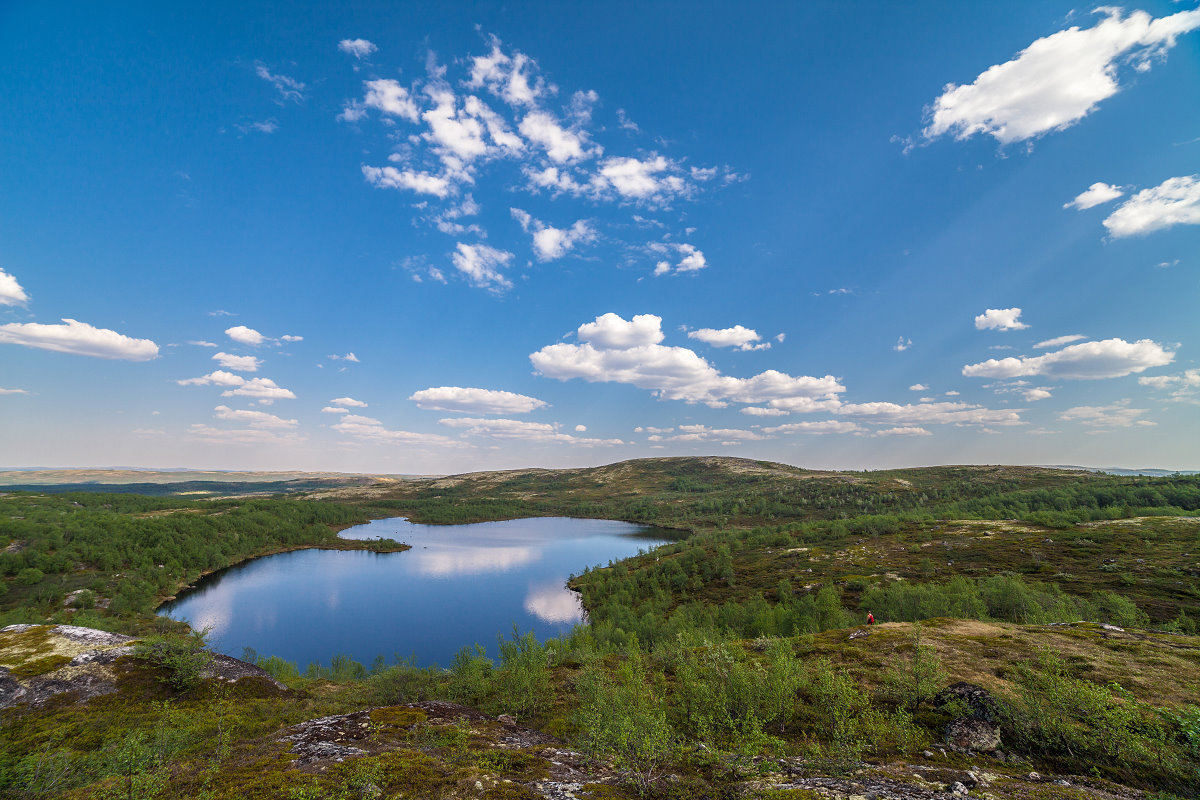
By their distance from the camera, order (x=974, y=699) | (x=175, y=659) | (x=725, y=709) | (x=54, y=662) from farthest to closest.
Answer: (x=175, y=659)
(x=54, y=662)
(x=725, y=709)
(x=974, y=699)

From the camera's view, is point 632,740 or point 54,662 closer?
point 632,740

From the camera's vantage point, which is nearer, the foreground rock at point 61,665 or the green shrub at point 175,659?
the foreground rock at point 61,665

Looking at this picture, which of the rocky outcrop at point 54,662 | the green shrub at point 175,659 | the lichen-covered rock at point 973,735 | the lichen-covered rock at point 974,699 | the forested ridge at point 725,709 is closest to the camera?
the forested ridge at point 725,709

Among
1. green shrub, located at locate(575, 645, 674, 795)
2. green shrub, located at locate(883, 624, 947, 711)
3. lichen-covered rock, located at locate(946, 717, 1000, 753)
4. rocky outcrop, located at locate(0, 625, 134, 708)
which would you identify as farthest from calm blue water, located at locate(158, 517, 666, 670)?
lichen-covered rock, located at locate(946, 717, 1000, 753)

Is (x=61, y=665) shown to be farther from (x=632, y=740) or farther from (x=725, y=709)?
(x=725, y=709)

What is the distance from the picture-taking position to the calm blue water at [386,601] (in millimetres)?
74625

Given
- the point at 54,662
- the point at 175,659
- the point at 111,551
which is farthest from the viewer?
the point at 111,551

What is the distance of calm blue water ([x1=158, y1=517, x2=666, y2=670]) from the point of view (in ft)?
→ 245

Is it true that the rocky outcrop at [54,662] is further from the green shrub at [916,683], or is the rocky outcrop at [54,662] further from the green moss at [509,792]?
the green shrub at [916,683]

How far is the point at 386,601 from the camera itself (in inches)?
3861

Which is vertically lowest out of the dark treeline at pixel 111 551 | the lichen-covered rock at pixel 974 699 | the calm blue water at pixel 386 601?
the calm blue water at pixel 386 601

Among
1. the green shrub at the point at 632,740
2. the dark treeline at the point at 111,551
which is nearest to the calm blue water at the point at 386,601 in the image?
the dark treeline at the point at 111,551

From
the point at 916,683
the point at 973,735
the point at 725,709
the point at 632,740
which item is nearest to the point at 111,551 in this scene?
the point at 632,740

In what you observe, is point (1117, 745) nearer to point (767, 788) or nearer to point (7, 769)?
point (767, 788)
